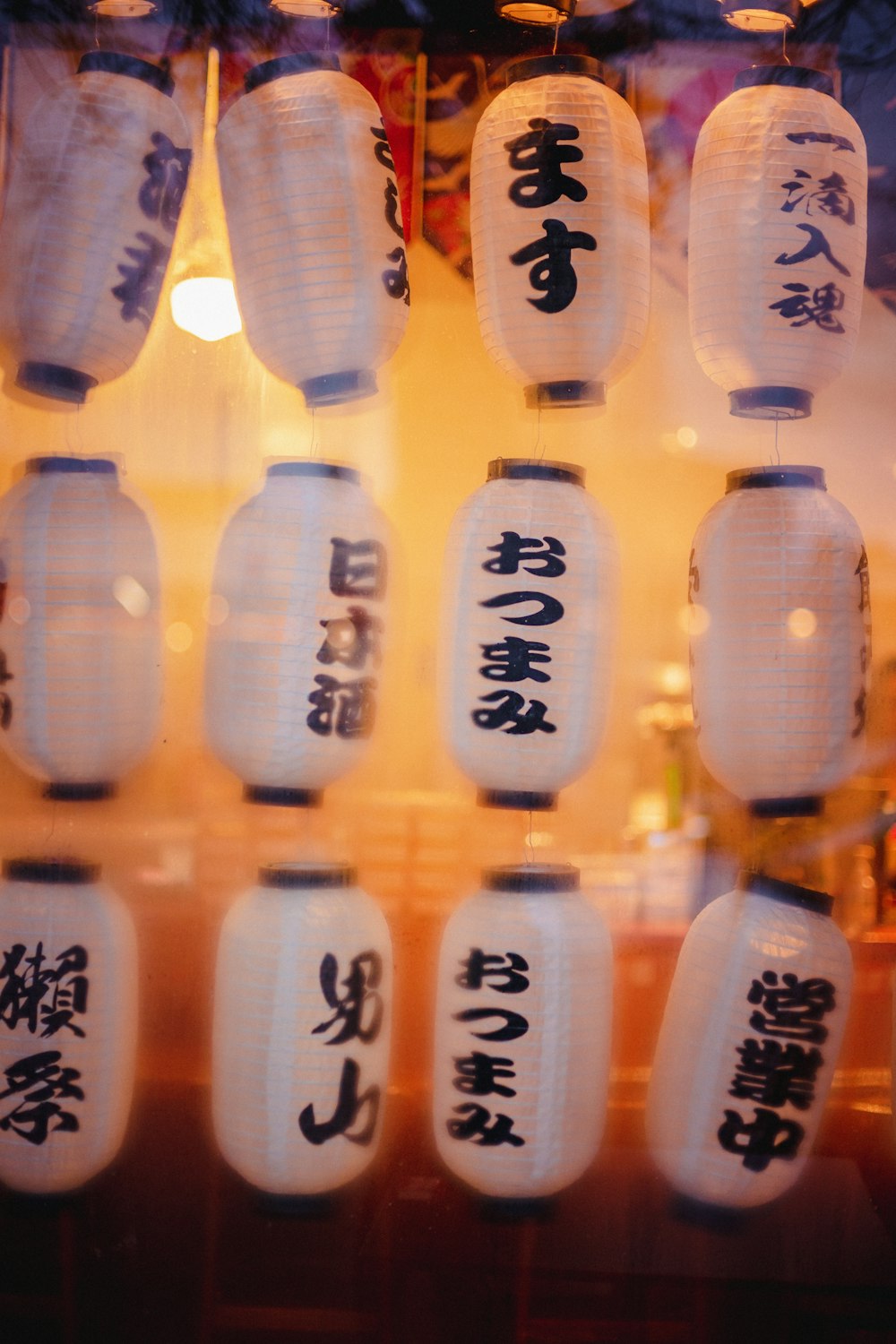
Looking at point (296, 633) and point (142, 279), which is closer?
point (296, 633)

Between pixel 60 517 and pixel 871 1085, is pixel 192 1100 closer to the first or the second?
pixel 60 517

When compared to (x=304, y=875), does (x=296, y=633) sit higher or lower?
higher

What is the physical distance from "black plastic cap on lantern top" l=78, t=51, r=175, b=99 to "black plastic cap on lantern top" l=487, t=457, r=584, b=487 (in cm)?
98

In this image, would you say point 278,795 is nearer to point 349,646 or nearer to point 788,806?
point 349,646

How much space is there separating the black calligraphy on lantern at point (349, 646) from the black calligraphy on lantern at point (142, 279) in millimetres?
599

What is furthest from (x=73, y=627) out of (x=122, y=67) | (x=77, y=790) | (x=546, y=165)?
(x=546, y=165)

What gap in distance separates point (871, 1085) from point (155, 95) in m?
2.71

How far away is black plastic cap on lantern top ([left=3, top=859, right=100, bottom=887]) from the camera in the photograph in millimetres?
2096

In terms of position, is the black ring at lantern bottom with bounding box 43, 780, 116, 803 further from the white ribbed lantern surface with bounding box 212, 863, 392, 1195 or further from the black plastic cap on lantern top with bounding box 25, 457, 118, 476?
the black plastic cap on lantern top with bounding box 25, 457, 118, 476

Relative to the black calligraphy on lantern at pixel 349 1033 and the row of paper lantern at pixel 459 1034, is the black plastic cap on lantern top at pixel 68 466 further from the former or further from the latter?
the black calligraphy on lantern at pixel 349 1033

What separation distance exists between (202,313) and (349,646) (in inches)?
39.0

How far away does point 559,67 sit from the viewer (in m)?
2.06

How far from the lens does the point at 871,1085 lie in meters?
2.65

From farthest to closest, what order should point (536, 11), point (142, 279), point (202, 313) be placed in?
1. point (202, 313)
2. point (536, 11)
3. point (142, 279)
